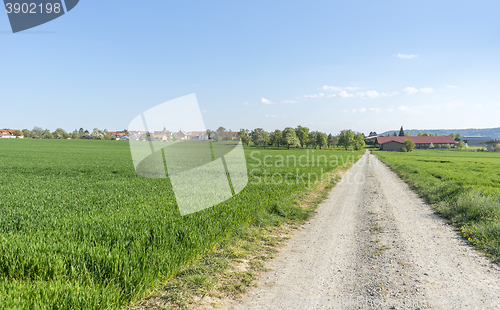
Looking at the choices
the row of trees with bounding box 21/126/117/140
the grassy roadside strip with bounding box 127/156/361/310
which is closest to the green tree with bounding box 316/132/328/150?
the grassy roadside strip with bounding box 127/156/361/310

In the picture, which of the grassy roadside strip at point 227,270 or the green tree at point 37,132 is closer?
the grassy roadside strip at point 227,270

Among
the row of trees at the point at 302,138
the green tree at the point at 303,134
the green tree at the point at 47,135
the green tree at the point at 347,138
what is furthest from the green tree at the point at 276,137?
the green tree at the point at 47,135

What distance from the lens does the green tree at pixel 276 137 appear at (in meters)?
124

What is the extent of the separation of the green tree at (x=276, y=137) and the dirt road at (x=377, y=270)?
114113 millimetres

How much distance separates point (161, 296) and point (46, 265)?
2076 millimetres

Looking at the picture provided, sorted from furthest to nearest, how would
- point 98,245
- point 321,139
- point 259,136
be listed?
1. point 259,136
2. point 321,139
3. point 98,245

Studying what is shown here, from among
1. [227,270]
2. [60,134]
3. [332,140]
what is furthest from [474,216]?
[60,134]

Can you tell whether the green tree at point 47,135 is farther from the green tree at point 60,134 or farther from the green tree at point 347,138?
the green tree at point 347,138

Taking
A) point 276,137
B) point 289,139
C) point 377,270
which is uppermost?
point 276,137

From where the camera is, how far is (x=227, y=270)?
5.56 m

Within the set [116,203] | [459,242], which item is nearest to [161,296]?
[116,203]

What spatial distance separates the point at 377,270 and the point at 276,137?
4716 inches

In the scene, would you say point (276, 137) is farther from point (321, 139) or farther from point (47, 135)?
point (47, 135)

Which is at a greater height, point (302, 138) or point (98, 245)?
point (302, 138)
